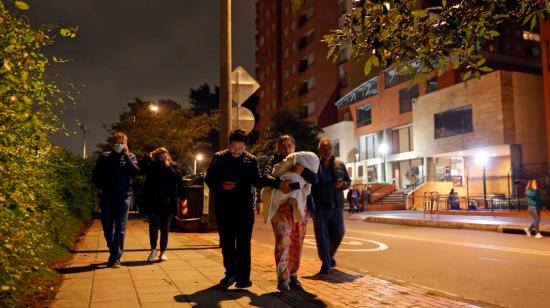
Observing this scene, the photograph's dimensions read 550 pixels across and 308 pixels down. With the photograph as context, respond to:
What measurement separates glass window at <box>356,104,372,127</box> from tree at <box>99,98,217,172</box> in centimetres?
1573

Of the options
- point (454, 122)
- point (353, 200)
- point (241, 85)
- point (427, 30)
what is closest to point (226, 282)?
point (427, 30)

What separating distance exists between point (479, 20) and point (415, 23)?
724mm

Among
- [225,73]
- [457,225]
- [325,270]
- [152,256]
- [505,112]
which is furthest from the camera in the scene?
[505,112]

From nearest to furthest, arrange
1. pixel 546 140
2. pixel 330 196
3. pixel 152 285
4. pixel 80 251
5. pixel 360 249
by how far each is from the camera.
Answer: pixel 152 285, pixel 330 196, pixel 80 251, pixel 360 249, pixel 546 140

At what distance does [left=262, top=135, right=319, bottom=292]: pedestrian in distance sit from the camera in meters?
5.62

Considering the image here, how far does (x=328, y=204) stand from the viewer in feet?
23.3

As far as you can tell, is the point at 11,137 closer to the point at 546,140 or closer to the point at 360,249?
the point at 360,249

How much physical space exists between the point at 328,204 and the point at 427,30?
2829mm

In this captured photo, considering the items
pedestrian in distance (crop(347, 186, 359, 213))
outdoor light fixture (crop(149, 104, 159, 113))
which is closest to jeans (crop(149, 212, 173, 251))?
pedestrian in distance (crop(347, 186, 359, 213))

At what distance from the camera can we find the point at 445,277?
23.7ft

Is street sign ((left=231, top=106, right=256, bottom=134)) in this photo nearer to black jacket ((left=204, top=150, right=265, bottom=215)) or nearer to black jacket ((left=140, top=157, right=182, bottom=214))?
black jacket ((left=140, top=157, right=182, bottom=214))

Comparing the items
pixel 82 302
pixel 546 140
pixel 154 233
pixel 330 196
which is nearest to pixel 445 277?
pixel 330 196

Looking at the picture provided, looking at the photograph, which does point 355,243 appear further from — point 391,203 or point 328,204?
point 391,203

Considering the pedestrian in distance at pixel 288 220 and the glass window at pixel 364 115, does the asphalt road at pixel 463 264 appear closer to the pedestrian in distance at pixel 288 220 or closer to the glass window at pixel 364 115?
the pedestrian in distance at pixel 288 220
